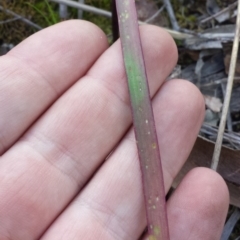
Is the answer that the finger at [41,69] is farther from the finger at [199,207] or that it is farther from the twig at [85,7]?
the finger at [199,207]

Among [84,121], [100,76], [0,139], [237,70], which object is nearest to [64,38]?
[100,76]

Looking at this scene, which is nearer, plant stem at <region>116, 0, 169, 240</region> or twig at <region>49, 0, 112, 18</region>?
plant stem at <region>116, 0, 169, 240</region>

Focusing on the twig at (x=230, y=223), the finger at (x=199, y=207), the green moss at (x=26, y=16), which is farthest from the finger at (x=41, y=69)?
the twig at (x=230, y=223)

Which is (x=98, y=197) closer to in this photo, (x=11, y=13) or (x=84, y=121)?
(x=84, y=121)

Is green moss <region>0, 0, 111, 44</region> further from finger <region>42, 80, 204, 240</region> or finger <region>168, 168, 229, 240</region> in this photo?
finger <region>168, 168, 229, 240</region>

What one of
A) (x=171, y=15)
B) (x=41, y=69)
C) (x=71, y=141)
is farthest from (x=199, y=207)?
(x=171, y=15)

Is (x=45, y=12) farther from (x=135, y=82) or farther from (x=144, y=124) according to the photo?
(x=144, y=124)

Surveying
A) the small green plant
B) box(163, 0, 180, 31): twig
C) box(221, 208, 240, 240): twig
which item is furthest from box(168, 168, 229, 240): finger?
the small green plant
